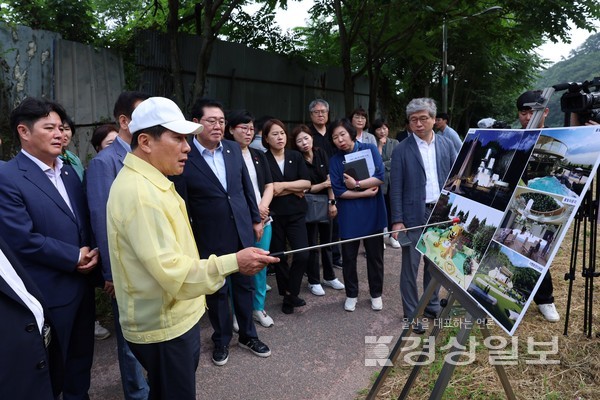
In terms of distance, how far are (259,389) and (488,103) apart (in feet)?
70.8

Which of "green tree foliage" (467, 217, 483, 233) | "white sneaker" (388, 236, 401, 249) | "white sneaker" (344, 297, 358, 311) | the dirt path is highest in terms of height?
"green tree foliage" (467, 217, 483, 233)

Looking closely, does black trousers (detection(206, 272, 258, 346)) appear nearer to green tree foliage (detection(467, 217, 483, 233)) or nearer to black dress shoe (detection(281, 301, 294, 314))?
black dress shoe (detection(281, 301, 294, 314))

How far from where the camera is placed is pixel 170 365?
6.17 ft

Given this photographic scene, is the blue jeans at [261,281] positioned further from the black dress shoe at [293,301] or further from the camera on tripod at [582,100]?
the camera on tripod at [582,100]

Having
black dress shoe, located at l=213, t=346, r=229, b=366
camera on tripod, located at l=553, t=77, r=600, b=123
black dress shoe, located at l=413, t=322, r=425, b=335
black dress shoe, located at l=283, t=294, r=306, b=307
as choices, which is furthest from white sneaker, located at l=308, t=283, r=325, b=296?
camera on tripod, located at l=553, t=77, r=600, b=123

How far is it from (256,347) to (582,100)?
3.02 meters

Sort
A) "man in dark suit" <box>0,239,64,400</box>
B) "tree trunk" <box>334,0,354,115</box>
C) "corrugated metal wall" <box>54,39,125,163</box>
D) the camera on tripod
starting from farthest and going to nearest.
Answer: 1. "tree trunk" <box>334,0,354,115</box>
2. "corrugated metal wall" <box>54,39,125,163</box>
3. the camera on tripod
4. "man in dark suit" <box>0,239,64,400</box>

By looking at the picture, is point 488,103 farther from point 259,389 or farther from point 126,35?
point 259,389

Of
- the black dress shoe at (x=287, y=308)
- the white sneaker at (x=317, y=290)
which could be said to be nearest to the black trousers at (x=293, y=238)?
the black dress shoe at (x=287, y=308)

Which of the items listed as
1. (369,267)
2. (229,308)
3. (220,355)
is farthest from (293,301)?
(220,355)

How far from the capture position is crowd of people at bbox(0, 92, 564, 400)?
170 cm

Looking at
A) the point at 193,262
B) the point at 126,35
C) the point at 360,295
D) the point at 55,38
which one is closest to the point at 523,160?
the point at 193,262

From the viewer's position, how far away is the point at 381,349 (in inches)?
137

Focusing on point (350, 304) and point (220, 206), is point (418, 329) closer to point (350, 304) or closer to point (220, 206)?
point (350, 304)
